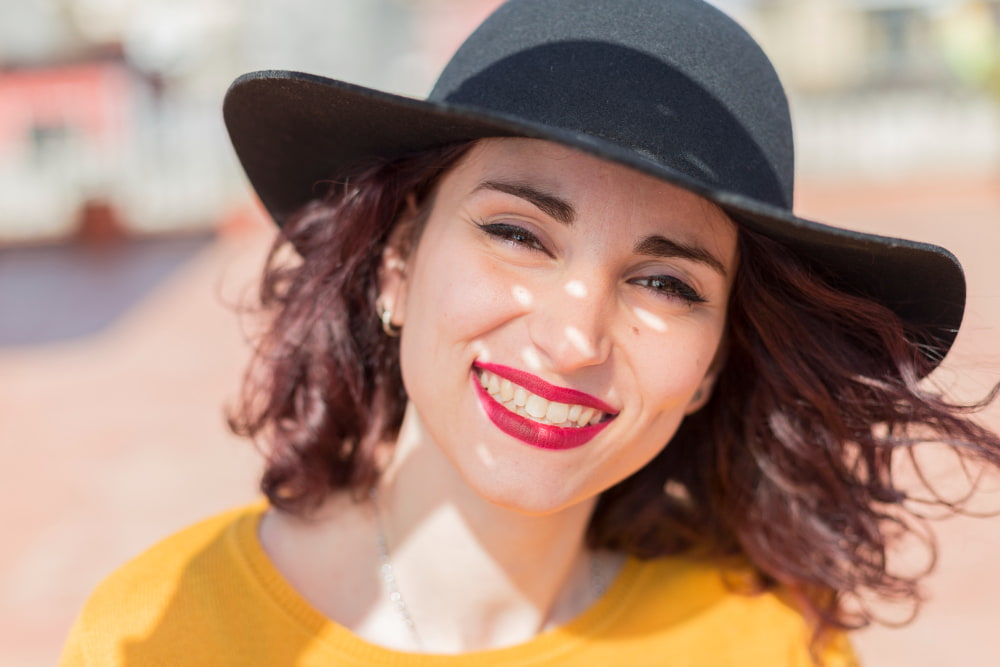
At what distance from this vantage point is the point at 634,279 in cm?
158

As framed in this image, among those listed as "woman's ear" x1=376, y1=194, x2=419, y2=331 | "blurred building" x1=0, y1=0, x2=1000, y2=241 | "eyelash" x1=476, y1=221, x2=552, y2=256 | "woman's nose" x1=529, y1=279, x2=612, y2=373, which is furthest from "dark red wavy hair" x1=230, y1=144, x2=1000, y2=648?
"blurred building" x1=0, y1=0, x2=1000, y2=241

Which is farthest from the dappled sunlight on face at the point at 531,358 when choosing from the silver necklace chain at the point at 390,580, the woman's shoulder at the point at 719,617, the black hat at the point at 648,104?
the woman's shoulder at the point at 719,617

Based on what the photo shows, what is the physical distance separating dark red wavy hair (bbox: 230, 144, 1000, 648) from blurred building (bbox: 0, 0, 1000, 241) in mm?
15650

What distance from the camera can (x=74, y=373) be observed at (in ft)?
28.1

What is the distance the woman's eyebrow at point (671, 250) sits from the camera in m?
1.53

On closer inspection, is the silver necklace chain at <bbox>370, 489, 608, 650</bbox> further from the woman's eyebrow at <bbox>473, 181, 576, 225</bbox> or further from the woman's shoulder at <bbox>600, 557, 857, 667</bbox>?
the woman's eyebrow at <bbox>473, 181, 576, 225</bbox>

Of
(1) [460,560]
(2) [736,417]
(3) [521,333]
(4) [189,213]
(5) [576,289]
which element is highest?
(5) [576,289]

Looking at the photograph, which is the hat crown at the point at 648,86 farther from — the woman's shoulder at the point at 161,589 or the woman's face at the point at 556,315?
the woman's shoulder at the point at 161,589

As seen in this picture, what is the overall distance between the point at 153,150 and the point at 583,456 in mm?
20563

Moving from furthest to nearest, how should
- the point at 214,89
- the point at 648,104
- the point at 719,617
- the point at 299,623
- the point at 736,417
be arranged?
the point at 214,89 → the point at 736,417 → the point at 719,617 → the point at 299,623 → the point at 648,104

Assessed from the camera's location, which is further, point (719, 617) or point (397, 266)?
point (719, 617)

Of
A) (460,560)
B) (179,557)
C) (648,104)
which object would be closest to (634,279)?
(648,104)

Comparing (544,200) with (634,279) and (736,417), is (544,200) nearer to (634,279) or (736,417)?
(634,279)

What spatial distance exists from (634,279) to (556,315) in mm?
158
